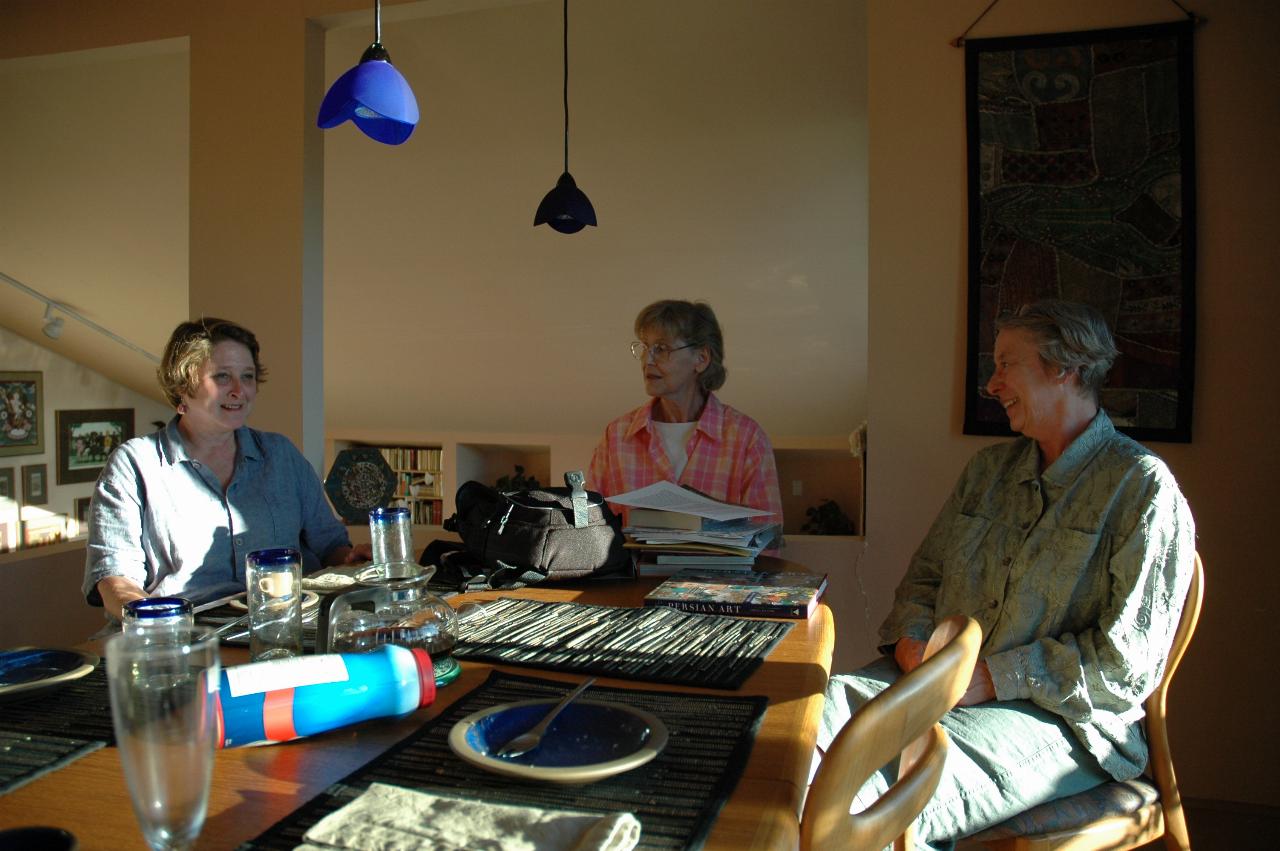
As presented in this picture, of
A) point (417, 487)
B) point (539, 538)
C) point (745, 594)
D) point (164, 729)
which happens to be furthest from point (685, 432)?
point (417, 487)

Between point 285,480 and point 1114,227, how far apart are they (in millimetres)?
2338

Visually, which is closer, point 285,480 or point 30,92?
point 285,480

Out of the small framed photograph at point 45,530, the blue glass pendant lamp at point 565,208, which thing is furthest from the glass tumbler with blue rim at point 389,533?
the small framed photograph at point 45,530

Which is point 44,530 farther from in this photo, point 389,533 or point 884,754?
point 884,754

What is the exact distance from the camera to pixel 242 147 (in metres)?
3.53

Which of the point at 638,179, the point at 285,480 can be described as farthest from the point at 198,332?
the point at 638,179

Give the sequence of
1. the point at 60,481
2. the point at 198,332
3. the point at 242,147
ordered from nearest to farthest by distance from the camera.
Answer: the point at 198,332 < the point at 242,147 < the point at 60,481

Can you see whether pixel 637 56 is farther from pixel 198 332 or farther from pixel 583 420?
pixel 583 420

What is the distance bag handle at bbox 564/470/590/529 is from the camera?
2.05m

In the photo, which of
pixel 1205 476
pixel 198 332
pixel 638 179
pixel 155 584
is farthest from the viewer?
pixel 638 179

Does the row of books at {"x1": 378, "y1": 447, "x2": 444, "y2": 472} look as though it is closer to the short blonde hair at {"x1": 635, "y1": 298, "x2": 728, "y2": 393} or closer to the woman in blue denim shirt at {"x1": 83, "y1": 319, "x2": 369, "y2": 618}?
the short blonde hair at {"x1": 635, "y1": 298, "x2": 728, "y2": 393}

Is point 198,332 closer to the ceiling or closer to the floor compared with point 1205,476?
closer to the ceiling

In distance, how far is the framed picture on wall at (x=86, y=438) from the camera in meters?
10.7

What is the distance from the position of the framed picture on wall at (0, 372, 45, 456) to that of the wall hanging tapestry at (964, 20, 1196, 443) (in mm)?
10474
